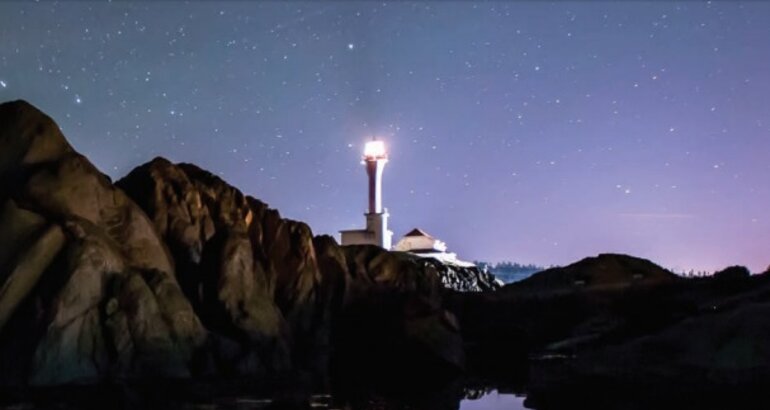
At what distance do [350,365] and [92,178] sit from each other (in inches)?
834

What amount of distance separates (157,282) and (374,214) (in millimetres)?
78319

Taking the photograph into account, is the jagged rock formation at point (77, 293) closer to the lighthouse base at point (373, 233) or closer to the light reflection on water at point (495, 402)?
the light reflection on water at point (495, 402)

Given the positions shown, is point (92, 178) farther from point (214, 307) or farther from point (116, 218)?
point (214, 307)

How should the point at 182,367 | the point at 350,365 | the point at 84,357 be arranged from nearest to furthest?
1. the point at 84,357
2. the point at 182,367
3. the point at 350,365

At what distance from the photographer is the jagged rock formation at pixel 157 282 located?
38125 millimetres

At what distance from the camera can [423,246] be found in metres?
132

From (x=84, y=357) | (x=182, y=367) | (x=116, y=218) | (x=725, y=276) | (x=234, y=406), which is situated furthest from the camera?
(x=725, y=276)

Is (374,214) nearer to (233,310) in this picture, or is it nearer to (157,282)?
(233,310)

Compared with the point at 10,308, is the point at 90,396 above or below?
below

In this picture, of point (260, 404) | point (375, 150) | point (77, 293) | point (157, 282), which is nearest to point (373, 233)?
point (375, 150)

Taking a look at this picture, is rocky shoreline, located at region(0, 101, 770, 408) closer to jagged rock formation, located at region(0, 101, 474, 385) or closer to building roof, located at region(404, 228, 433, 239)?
jagged rock formation, located at region(0, 101, 474, 385)

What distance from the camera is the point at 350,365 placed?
2203 inches

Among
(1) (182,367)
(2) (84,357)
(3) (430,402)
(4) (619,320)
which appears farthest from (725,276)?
(2) (84,357)

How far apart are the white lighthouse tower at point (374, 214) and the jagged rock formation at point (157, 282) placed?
55.9 metres
